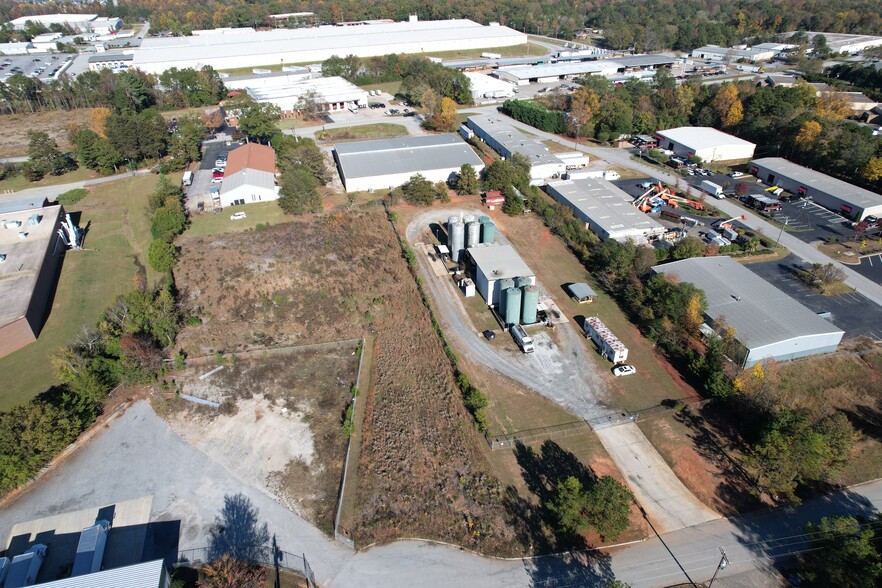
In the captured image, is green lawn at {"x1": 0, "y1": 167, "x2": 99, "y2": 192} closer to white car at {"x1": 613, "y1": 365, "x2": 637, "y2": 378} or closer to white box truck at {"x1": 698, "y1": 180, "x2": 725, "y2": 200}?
white car at {"x1": 613, "y1": 365, "x2": 637, "y2": 378}

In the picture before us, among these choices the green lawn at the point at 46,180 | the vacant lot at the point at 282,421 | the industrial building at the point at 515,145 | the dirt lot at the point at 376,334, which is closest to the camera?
the dirt lot at the point at 376,334

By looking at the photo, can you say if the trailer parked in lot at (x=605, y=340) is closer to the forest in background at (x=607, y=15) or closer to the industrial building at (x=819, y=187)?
the industrial building at (x=819, y=187)

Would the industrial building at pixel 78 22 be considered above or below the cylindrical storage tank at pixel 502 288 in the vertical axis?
above

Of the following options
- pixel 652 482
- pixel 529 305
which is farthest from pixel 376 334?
pixel 652 482

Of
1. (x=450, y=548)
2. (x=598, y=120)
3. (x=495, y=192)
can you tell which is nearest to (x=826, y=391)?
(x=450, y=548)

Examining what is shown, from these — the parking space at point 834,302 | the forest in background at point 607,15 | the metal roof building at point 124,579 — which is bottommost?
the parking space at point 834,302

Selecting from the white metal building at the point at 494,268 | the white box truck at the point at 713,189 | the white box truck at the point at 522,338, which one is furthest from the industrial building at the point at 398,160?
the white box truck at the point at 522,338

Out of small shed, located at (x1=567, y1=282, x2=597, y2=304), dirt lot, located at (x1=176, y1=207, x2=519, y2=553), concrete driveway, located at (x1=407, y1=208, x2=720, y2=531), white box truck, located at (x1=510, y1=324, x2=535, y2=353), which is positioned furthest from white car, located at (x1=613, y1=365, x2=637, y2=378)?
dirt lot, located at (x1=176, y1=207, x2=519, y2=553)

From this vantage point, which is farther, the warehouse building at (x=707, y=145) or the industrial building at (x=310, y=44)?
the industrial building at (x=310, y=44)

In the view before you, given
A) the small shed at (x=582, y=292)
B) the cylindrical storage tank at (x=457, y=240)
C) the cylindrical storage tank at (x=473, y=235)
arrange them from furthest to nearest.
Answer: the cylindrical storage tank at (x=473, y=235), the cylindrical storage tank at (x=457, y=240), the small shed at (x=582, y=292)
